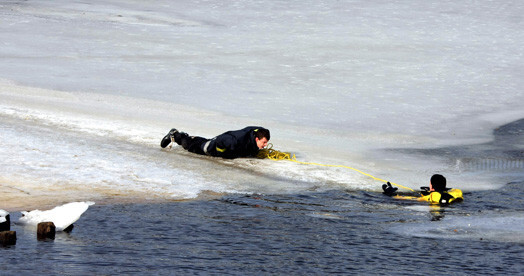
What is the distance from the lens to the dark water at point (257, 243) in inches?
254

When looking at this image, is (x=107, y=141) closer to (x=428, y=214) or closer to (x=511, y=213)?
(x=428, y=214)

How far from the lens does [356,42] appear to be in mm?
19234

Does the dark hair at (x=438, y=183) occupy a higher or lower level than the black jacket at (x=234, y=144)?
lower

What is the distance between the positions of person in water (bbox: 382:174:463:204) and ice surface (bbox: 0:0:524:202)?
2.01ft

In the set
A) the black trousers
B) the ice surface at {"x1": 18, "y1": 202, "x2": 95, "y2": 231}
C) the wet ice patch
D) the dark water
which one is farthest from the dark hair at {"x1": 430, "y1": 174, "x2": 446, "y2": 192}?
the ice surface at {"x1": 18, "y1": 202, "x2": 95, "y2": 231}

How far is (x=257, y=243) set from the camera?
725 centimetres

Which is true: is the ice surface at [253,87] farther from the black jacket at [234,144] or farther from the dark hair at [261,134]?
the dark hair at [261,134]

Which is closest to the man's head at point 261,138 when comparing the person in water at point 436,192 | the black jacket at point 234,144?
the black jacket at point 234,144

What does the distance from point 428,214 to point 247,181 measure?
234 centimetres

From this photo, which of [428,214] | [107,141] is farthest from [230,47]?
[428,214]

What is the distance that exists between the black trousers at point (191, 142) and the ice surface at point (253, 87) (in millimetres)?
167

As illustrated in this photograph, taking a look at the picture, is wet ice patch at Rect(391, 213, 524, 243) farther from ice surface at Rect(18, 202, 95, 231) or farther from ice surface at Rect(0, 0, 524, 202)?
ice surface at Rect(18, 202, 95, 231)

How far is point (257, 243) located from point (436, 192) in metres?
3.01

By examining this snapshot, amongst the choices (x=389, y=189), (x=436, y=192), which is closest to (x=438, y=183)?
(x=436, y=192)
